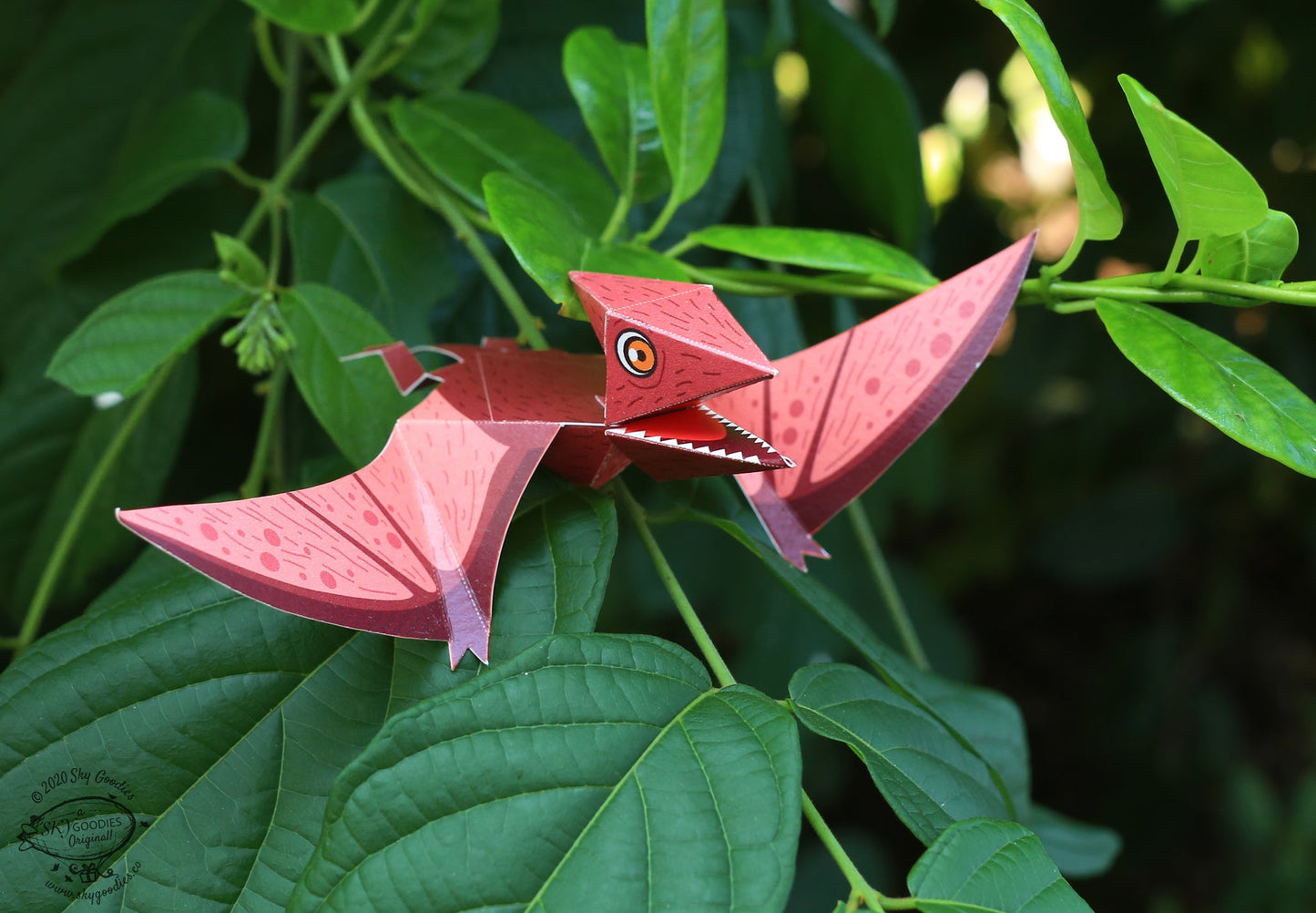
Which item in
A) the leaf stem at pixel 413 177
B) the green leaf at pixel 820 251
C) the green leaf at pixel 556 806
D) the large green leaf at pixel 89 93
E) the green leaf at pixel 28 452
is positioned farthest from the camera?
the large green leaf at pixel 89 93

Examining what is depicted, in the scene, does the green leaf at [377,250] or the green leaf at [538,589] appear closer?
the green leaf at [538,589]

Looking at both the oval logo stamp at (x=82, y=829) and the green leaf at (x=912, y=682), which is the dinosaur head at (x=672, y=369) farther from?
the oval logo stamp at (x=82, y=829)

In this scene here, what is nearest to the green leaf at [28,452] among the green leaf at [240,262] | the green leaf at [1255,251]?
the green leaf at [240,262]

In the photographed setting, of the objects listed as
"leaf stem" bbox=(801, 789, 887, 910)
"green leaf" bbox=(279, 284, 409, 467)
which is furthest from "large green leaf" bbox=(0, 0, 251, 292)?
"leaf stem" bbox=(801, 789, 887, 910)

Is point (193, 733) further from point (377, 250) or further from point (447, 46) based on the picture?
point (447, 46)

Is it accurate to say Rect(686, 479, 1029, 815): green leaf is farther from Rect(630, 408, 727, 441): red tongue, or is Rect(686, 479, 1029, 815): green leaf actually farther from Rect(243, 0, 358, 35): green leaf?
Rect(243, 0, 358, 35): green leaf

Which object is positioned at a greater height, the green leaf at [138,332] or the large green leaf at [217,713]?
the green leaf at [138,332]

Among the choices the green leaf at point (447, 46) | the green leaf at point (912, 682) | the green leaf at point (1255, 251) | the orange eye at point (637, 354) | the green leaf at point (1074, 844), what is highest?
the green leaf at point (447, 46)

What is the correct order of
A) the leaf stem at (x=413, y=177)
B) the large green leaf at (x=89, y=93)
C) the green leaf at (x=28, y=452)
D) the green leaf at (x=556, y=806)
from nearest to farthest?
the green leaf at (x=556, y=806)
the leaf stem at (x=413, y=177)
the green leaf at (x=28, y=452)
the large green leaf at (x=89, y=93)
